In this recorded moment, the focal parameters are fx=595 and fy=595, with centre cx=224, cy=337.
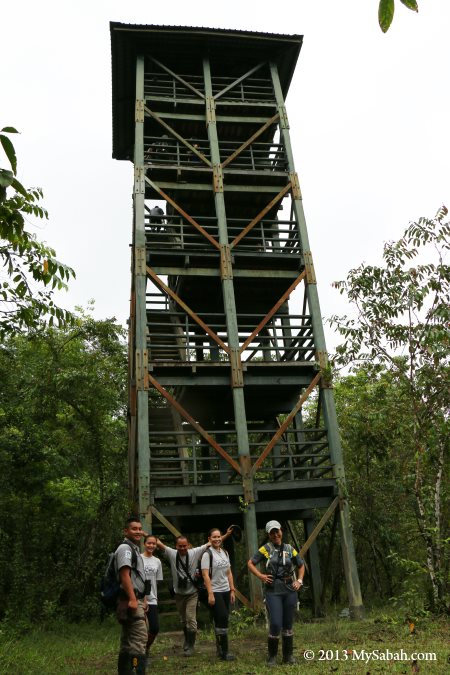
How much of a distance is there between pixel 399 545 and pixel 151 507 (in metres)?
9.55

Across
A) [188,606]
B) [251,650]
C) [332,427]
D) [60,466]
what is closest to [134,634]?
[188,606]

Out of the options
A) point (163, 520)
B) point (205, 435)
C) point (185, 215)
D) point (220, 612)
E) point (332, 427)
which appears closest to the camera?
point (220, 612)

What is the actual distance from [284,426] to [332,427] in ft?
4.12

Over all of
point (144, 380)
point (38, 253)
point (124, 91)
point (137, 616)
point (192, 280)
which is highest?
point (124, 91)

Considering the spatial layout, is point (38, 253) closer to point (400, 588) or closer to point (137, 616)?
point (137, 616)

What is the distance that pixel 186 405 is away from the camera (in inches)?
582

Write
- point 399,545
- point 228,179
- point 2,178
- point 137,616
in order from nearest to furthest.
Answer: point 2,178, point 137,616, point 228,179, point 399,545

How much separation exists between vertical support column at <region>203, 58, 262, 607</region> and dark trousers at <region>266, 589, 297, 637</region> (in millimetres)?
4535

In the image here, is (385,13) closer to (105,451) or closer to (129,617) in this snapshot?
(129,617)

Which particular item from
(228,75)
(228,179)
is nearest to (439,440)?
(228,179)

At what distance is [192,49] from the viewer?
16.8 m

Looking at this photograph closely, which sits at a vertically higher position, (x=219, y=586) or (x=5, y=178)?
(x=5, y=178)

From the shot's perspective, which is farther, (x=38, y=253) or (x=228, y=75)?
(x=228, y=75)

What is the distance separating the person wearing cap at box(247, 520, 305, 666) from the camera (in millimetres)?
6551
